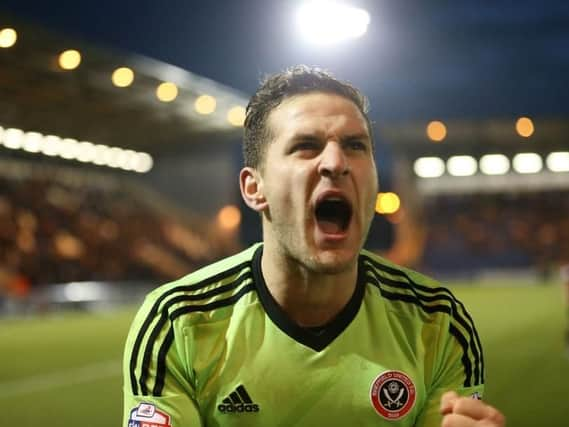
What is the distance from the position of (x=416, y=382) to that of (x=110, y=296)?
93.9 ft

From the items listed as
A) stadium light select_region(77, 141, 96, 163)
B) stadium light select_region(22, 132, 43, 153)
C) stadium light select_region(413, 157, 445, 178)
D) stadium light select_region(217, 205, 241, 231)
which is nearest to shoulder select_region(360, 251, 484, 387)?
stadium light select_region(22, 132, 43, 153)

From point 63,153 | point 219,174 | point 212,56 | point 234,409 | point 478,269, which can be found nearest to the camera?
point 234,409

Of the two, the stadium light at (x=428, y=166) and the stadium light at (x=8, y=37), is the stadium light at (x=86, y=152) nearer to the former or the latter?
the stadium light at (x=8, y=37)

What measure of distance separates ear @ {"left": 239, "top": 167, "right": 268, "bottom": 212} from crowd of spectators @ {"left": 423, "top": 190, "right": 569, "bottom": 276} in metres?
45.4

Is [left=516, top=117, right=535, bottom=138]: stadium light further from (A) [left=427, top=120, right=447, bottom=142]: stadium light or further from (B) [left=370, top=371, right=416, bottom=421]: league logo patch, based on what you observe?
(B) [left=370, top=371, right=416, bottom=421]: league logo patch

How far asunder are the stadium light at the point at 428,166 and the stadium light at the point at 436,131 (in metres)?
2.98

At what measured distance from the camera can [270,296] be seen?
9.78 ft

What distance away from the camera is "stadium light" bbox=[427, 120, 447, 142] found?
44.2 metres

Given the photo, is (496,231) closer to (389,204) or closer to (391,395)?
(389,204)

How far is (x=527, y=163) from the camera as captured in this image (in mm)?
51312

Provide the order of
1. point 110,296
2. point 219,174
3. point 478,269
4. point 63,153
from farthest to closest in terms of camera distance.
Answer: point 478,269, point 219,174, point 63,153, point 110,296

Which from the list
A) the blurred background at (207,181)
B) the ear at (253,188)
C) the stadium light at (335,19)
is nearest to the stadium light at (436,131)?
the blurred background at (207,181)

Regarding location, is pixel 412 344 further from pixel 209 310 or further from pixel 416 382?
pixel 209 310

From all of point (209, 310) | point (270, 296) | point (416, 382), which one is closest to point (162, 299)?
point (209, 310)
